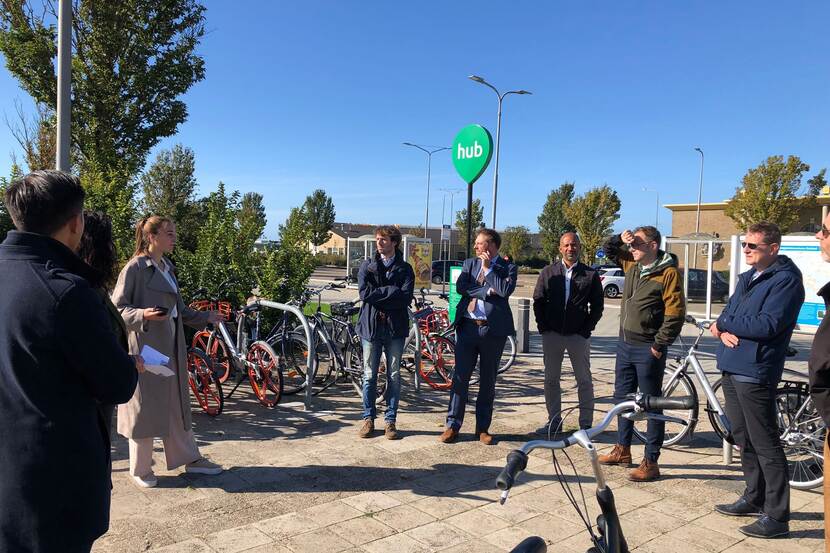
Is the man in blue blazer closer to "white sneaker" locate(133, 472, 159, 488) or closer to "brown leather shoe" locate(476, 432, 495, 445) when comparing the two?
"brown leather shoe" locate(476, 432, 495, 445)

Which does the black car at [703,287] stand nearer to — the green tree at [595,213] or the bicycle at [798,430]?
the green tree at [595,213]

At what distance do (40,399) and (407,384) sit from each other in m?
6.26

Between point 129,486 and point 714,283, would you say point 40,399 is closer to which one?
point 129,486

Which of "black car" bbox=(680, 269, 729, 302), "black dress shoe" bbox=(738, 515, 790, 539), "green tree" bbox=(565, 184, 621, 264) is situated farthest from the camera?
"green tree" bbox=(565, 184, 621, 264)

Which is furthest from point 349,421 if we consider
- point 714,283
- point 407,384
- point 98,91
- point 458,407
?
point 714,283

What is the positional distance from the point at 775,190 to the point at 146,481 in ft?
112

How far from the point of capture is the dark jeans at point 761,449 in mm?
3775

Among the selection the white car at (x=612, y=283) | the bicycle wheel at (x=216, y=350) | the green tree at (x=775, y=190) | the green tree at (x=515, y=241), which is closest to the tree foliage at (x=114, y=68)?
the bicycle wheel at (x=216, y=350)

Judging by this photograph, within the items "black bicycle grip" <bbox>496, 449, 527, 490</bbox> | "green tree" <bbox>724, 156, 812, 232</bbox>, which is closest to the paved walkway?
"black bicycle grip" <bbox>496, 449, 527, 490</bbox>

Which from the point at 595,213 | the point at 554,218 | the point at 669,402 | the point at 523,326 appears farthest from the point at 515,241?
the point at 669,402

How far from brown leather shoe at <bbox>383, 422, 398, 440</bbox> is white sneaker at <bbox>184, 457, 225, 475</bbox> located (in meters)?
1.53

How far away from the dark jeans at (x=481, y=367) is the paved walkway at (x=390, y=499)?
0.26 metres

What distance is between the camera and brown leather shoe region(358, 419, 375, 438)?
18.1 feet

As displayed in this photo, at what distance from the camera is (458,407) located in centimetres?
548
